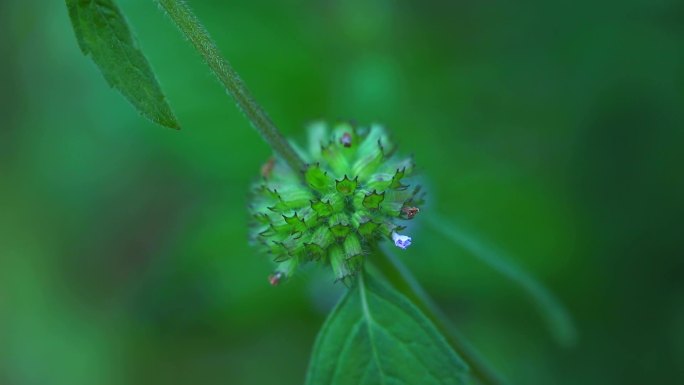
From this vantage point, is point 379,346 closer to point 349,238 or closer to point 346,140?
point 349,238

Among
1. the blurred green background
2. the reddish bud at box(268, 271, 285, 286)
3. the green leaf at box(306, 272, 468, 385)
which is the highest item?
the blurred green background

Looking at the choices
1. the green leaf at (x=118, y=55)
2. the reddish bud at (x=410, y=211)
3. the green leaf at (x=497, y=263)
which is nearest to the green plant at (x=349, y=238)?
the reddish bud at (x=410, y=211)

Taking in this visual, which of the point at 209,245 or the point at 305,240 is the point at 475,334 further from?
the point at 305,240

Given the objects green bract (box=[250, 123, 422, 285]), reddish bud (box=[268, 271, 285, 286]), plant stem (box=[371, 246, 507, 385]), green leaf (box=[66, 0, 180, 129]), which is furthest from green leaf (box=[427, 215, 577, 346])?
green leaf (box=[66, 0, 180, 129])

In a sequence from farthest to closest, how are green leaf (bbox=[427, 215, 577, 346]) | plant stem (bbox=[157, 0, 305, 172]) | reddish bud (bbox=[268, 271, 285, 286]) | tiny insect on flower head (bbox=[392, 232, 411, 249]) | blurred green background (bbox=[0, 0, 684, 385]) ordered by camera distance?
1. blurred green background (bbox=[0, 0, 684, 385])
2. green leaf (bbox=[427, 215, 577, 346])
3. reddish bud (bbox=[268, 271, 285, 286])
4. tiny insect on flower head (bbox=[392, 232, 411, 249])
5. plant stem (bbox=[157, 0, 305, 172])

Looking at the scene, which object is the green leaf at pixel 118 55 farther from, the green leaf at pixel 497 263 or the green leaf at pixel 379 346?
the green leaf at pixel 497 263

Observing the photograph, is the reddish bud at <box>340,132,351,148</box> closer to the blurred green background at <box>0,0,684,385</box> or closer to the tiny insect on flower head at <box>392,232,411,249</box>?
the tiny insect on flower head at <box>392,232,411,249</box>

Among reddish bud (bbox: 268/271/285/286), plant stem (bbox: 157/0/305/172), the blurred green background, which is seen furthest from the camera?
the blurred green background
